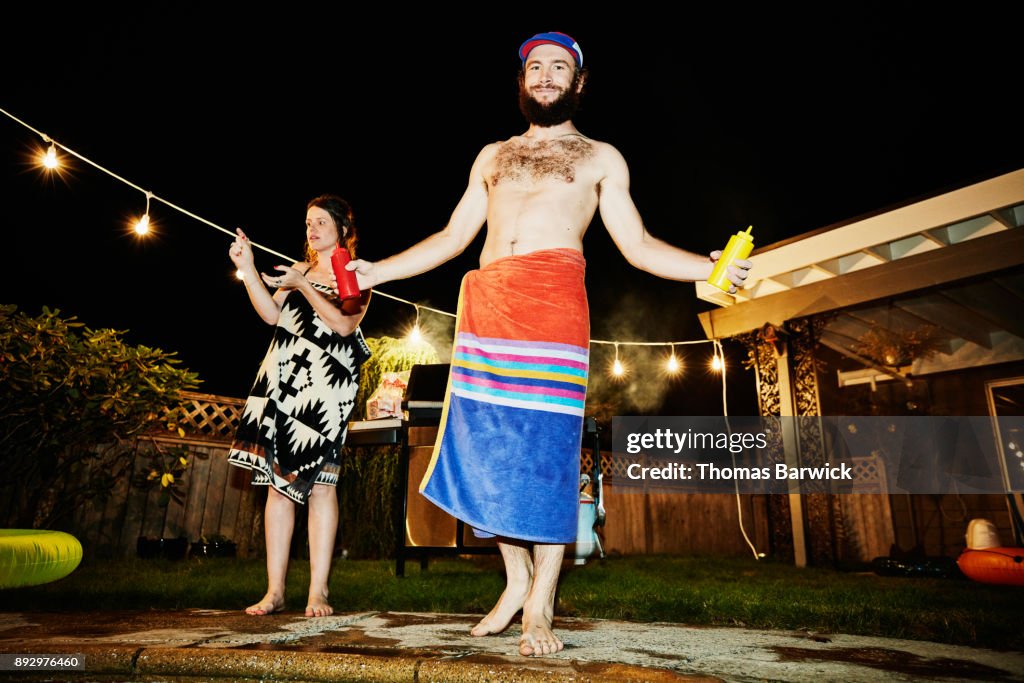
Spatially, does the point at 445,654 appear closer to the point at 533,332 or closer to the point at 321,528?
the point at 533,332

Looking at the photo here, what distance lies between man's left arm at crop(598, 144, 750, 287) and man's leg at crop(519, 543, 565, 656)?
0.94m

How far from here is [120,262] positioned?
7.54m

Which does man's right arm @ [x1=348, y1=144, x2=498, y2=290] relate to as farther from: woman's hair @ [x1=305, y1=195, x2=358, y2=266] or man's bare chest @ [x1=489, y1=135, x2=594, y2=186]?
woman's hair @ [x1=305, y1=195, x2=358, y2=266]

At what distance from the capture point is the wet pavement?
1.32m

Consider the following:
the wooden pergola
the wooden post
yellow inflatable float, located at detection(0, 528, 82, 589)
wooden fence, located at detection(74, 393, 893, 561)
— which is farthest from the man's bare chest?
the wooden post

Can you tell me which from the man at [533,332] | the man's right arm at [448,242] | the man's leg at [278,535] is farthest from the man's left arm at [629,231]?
the man's leg at [278,535]

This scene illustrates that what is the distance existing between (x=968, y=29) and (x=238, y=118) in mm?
7498

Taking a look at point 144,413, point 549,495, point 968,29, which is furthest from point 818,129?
point 144,413

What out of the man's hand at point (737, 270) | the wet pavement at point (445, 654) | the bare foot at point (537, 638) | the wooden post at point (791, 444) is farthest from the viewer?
the wooden post at point (791, 444)

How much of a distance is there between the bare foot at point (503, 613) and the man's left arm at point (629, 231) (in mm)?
1117

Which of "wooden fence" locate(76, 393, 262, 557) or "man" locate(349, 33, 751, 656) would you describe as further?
"wooden fence" locate(76, 393, 262, 557)

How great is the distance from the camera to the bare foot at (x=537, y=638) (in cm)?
151

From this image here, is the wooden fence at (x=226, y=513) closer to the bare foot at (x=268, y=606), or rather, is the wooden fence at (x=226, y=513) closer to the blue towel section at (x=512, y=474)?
the bare foot at (x=268, y=606)

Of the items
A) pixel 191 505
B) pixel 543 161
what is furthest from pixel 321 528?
pixel 191 505
